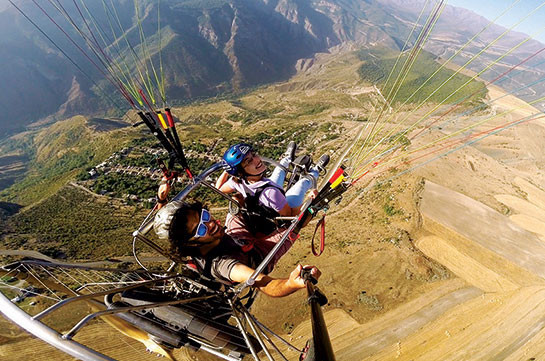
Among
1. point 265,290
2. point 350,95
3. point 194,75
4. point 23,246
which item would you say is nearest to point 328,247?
point 265,290

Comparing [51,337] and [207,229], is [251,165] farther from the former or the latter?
[51,337]

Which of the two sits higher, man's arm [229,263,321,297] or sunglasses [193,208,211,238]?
sunglasses [193,208,211,238]

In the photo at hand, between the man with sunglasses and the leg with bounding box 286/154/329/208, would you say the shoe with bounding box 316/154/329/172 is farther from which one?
the man with sunglasses

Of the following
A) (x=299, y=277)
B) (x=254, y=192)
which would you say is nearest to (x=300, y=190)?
(x=254, y=192)

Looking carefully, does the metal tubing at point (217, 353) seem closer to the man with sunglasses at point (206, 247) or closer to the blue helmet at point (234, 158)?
the man with sunglasses at point (206, 247)

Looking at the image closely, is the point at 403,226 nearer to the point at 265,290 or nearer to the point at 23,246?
the point at 265,290

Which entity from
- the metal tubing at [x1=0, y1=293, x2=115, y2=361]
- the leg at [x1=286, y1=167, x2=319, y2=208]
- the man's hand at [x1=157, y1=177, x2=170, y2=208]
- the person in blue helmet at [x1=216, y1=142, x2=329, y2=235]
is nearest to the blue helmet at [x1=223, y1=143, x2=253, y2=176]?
the person in blue helmet at [x1=216, y1=142, x2=329, y2=235]
